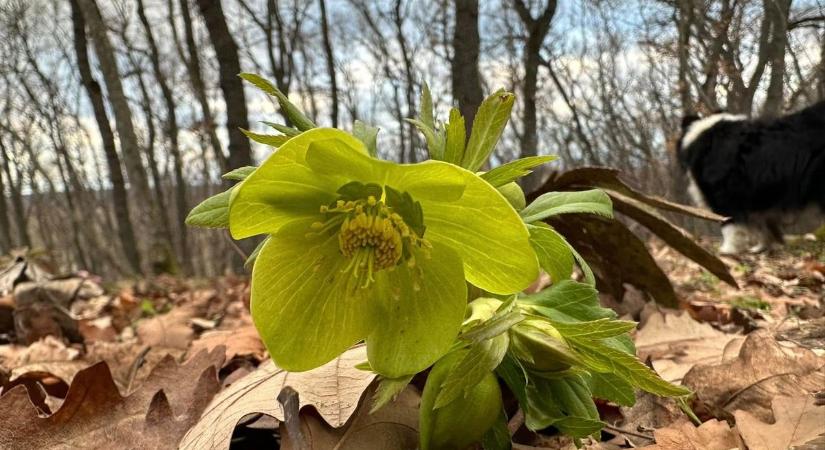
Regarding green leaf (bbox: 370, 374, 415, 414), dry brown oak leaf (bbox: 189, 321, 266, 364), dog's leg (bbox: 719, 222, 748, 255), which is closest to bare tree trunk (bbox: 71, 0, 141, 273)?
dry brown oak leaf (bbox: 189, 321, 266, 364)

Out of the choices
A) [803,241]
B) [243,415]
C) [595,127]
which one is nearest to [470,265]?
[243,415]

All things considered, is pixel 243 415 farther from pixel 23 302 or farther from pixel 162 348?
pixel 23 302

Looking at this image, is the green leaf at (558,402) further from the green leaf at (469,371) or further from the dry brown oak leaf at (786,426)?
the dry brown oak leaf at (786,426)

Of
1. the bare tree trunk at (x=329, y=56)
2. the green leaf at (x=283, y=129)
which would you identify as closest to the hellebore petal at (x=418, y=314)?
the green leaf at (x=283, y=129)

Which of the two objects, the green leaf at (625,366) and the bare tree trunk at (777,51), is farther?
the bare tree trunk at (777,51)

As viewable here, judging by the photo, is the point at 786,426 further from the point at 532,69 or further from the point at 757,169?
the point at 532,69

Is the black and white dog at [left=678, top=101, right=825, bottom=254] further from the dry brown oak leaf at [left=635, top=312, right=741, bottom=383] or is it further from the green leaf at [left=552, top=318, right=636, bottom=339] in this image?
the green leaf at [left=552, top=318, right=636, bottom=339]

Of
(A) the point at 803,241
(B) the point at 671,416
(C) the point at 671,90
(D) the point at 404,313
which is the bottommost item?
(A) the point at 803,241
